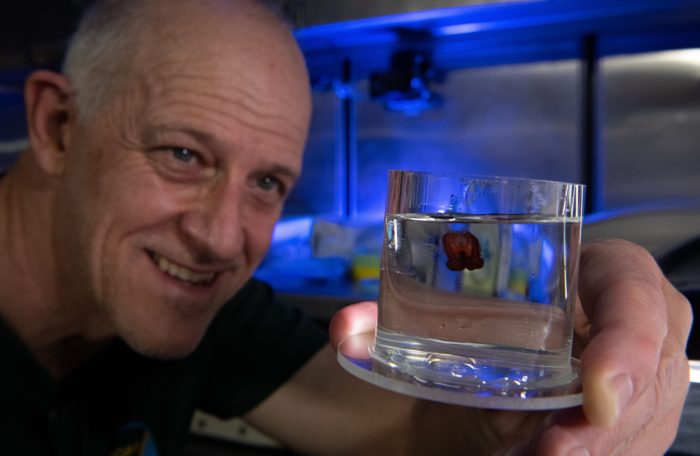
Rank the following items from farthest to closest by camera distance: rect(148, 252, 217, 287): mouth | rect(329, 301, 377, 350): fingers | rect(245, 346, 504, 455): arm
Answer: rect(148, 252, 217, 287): mouth
rect(245, 346, 504, 455): arm
rect(329, 301, 377, 350): fingers

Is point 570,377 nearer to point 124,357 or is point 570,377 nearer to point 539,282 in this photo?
point 539,282

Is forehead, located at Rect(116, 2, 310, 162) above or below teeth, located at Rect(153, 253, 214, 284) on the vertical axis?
above

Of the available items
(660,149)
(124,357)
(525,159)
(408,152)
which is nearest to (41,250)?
(124,357)

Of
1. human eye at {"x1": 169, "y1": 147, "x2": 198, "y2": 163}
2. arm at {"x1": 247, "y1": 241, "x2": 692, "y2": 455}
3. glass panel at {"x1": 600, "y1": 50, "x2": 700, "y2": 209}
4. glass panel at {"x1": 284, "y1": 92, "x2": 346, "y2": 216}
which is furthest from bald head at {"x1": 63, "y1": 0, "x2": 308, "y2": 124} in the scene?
glass panel at {"x1": 600, "y1": 50, "x2": 700, "y2": 209}

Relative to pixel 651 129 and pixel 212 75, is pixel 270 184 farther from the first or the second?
pixel 651 129

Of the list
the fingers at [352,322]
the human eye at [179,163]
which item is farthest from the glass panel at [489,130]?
the fingers at [352,322]

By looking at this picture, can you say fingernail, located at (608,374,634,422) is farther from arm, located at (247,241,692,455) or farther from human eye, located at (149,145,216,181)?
human eye, located at (149,145,216,181)
